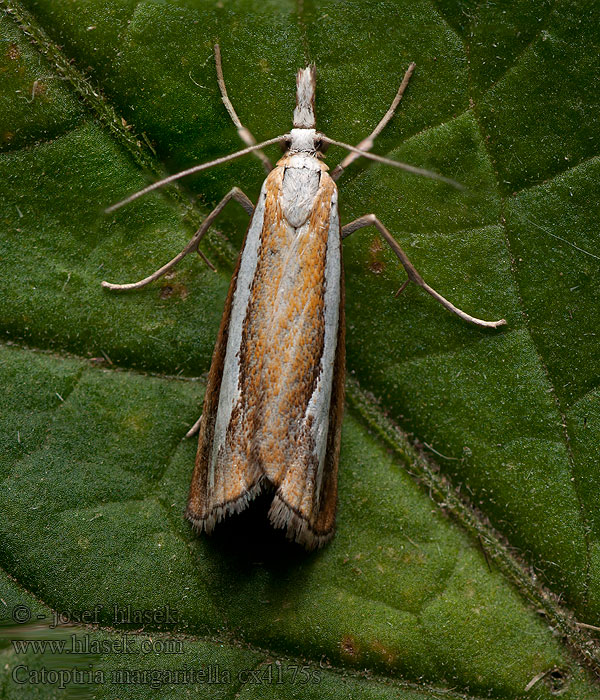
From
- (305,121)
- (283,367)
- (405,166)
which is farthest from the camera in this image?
(305,121)

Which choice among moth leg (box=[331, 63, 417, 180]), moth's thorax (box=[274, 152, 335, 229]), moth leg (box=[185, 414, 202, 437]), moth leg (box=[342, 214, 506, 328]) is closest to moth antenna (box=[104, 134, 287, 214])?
moth's thorax (box=[274, 152, 335, 229])

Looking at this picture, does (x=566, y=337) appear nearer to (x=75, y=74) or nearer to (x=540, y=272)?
(x=540, y=272)

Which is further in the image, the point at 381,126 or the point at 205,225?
the point at 381,126

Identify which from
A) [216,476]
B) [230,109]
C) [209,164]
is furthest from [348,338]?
[230,109]

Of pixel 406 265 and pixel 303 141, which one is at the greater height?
pixel 303 141

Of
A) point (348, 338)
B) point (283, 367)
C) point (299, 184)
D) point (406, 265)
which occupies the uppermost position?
point (299, 184)

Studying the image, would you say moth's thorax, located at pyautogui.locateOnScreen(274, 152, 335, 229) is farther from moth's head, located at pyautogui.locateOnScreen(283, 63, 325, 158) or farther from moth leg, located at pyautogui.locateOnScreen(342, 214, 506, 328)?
moth leg, located at pyautogui.locateOnScreen(342, 214, 506, 328)

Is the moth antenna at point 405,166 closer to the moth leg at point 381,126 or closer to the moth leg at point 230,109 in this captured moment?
the moth leg at point 381,126

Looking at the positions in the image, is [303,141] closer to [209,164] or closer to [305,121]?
[305,121]

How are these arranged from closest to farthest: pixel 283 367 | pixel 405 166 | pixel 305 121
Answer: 1. pixel 283 367
2. pixel 405 166
3. pixel 305 121

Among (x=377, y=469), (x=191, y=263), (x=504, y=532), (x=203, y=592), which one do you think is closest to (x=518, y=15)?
(x=191, y=263)
